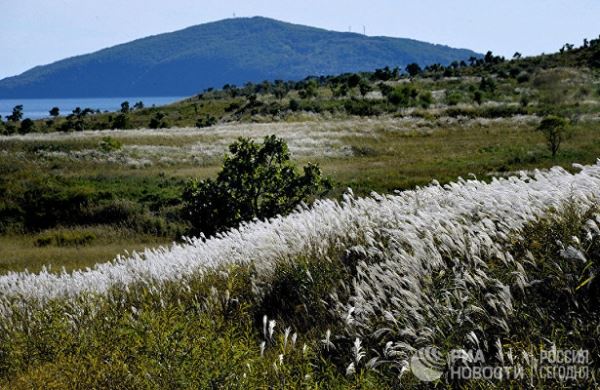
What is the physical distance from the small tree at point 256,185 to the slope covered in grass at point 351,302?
47.0 feet

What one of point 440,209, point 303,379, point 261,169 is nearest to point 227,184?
point 261,169

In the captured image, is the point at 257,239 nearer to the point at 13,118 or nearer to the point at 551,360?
the point at 551,360

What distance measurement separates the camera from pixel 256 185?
72.2 feet

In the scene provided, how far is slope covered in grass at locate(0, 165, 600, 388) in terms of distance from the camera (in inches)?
164

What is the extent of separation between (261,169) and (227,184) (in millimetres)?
2847

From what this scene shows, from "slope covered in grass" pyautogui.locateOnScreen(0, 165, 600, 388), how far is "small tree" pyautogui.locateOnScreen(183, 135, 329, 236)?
14333mm

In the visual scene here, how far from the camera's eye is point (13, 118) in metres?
113

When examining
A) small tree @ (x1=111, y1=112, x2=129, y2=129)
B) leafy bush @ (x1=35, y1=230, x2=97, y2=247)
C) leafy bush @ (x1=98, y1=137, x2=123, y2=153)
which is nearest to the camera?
leafy bush @ (x1=35, y1=230, x2=97, y2=247)

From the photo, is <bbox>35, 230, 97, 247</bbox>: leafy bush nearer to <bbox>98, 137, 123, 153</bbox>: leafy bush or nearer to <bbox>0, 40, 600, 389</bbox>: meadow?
<bbox>0, 40, 600, 389</bbox>: meadow

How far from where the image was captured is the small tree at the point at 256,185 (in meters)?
21.9

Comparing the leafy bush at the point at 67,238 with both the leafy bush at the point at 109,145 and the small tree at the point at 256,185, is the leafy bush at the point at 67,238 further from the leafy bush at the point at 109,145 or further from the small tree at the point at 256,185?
the leafy bush at the point at 109,145

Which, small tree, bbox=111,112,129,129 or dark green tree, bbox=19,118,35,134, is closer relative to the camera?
dark green tree, bbox=19,118,35,134

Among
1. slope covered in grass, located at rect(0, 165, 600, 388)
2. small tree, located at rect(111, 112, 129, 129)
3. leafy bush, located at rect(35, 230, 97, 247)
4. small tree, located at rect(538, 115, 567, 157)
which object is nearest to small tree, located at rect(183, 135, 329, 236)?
leafy bush, located at rect(35, 230, 97, 247)

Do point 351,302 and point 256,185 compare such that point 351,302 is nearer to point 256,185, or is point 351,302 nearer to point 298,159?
point 256,185
